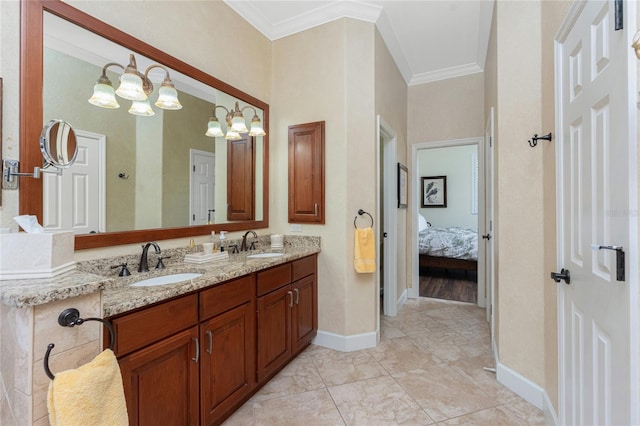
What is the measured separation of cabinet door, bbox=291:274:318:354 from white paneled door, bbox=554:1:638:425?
1.70 metres

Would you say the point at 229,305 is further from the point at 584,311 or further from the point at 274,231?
the point at 584,311

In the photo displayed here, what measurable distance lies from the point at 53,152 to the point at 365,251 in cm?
216

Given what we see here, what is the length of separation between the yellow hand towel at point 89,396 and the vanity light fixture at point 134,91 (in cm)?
134

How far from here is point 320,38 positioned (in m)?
2.73

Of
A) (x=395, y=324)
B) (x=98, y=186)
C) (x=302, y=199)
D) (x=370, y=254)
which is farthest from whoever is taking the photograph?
(x=395, y=324)

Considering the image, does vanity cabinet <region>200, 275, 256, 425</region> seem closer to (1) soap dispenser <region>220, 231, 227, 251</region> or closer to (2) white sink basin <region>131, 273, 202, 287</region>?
(2) white sink basin <region>131, 273, 202, 287</region>

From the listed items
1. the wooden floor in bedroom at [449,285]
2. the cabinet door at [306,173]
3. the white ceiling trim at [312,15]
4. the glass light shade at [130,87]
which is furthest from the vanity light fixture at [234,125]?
the wooden floor in bedroom at [449,285]

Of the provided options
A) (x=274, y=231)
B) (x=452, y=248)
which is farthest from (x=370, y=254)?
(x=452, y=248)

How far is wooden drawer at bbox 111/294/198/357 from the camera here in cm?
116

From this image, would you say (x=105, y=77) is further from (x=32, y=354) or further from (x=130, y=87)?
(x=32, y=354)

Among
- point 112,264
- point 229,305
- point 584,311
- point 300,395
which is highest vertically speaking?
point 112,264

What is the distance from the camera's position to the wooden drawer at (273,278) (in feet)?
6.53

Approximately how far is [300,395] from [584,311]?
1.68m

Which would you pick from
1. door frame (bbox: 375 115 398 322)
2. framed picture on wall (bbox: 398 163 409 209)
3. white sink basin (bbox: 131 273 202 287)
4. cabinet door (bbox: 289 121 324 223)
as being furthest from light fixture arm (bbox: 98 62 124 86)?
framed picture on wall (bbox: 398 163 409 209)
